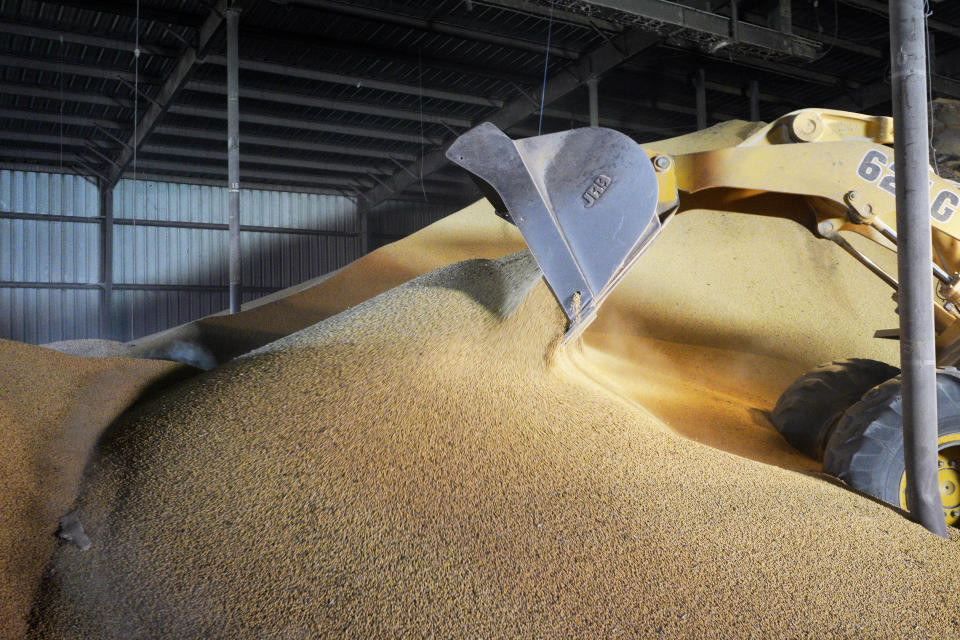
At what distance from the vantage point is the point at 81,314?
15375 mm

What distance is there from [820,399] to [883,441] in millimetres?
1239

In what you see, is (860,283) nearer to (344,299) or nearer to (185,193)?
(344,299)

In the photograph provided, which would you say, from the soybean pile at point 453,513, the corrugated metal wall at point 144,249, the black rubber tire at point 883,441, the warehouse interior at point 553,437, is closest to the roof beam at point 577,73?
the warehouse interior at point 553,437

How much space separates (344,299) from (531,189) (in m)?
4.63

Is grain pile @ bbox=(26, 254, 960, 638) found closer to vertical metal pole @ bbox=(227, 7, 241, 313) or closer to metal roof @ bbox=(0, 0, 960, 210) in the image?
vertical metal pole @ bbox=(227, 7, 241, 313)

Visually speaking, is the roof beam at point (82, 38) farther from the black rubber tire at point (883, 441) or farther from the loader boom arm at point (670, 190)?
the black rubber tire at point (883, 441)

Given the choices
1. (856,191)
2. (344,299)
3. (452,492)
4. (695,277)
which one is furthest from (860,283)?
(452,492)

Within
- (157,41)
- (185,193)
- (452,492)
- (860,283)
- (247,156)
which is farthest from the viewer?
(185,193)

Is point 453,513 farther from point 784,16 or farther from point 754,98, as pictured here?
point 754,98

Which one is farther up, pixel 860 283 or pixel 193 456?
pixel 860 283

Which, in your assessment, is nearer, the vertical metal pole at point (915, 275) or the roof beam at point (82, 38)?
the vertical metal pole at point (915, 275)

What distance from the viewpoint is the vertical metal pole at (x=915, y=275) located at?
2.85 meters

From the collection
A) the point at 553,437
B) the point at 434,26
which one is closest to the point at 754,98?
the point at 434,26

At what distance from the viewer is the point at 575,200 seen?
10.7 feet
